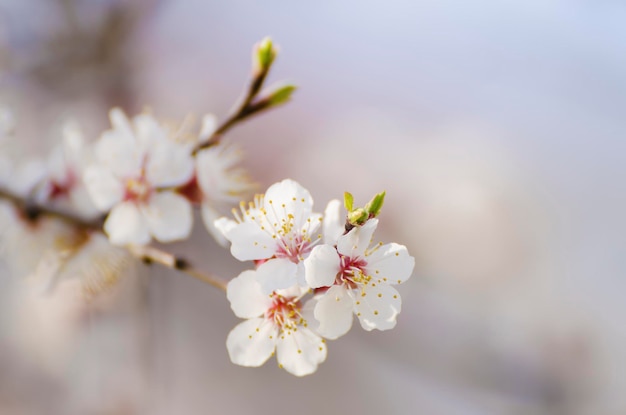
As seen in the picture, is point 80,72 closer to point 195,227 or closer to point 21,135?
point 21,135

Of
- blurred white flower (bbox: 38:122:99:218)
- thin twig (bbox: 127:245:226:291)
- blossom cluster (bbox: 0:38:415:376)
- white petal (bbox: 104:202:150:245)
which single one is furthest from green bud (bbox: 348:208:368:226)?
blurred white flower (bbox: 38:122:99:218)

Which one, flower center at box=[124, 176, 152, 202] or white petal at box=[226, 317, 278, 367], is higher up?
flower center at box=[124, 176, 152, 202]

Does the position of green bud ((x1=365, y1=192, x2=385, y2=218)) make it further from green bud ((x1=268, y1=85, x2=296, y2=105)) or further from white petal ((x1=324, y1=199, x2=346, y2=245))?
green bud ((x1=268, y1=85, x2=296, y2=105))

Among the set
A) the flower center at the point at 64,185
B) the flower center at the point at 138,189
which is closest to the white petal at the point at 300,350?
the flower center at the point at 138,189

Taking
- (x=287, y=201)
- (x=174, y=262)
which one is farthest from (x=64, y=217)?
(x=287, y=201)

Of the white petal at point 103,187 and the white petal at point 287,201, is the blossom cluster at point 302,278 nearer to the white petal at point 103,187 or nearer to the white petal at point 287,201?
the white petal at point 287,201

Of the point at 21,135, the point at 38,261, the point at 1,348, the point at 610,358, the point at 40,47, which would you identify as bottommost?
the point at 1,348

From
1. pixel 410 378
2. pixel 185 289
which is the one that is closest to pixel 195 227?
pixel 185 289
